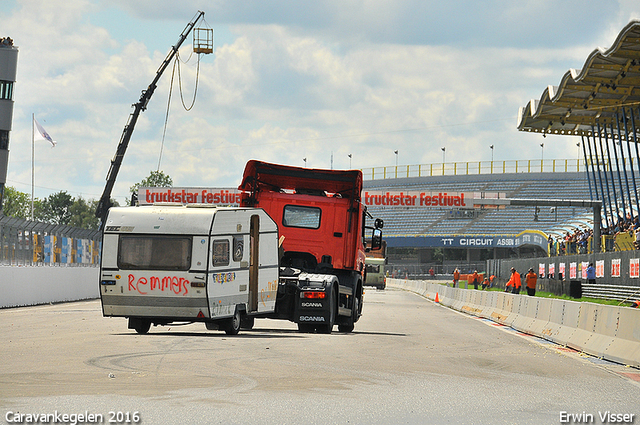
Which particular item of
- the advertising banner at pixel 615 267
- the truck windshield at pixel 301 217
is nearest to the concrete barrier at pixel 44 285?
the truck windshield at pixel 301 217

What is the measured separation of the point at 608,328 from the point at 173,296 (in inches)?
300

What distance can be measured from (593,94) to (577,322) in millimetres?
32892

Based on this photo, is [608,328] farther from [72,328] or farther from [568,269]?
[568,269]

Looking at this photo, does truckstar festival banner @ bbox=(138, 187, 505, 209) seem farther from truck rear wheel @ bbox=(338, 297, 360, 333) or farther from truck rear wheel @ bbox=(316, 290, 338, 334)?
truck rear wheel @ bbox=(316, 290, 338, 334)

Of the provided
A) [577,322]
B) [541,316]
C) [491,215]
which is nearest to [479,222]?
[491,215]

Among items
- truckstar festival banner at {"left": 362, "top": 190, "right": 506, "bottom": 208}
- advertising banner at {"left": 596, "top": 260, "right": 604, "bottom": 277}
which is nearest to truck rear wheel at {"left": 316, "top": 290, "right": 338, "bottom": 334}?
advertising banner at {"left": 596, "top": 260, "right": 604, "bottom": 277}

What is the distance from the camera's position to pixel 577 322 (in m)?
16.9

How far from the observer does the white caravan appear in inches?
644

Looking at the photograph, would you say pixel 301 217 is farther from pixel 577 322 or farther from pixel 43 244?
pixel 43 244

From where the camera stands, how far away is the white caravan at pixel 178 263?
16.4m

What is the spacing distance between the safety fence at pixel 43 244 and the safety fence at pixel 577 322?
16.2 m

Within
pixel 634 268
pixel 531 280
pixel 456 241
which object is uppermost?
pixel 456 241

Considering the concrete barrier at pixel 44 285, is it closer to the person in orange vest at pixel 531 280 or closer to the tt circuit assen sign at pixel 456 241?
the person in orange vest at pixel 531 280

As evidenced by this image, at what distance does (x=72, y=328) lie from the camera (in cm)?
1916
